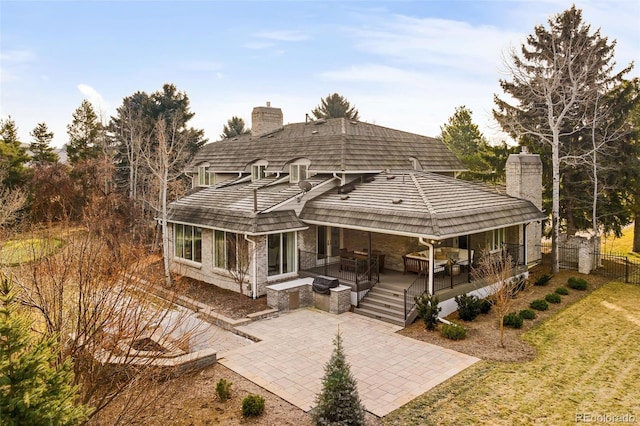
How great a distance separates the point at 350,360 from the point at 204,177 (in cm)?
2302

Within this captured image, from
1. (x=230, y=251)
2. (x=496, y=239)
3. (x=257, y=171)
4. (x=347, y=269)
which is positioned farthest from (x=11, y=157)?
(x=496, y=239)

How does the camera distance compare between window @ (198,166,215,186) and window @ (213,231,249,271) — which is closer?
window @ (213,231,249,271)

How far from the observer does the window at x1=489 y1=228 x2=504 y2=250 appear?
2091 cm

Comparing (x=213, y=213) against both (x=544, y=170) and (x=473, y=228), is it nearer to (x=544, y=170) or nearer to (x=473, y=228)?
(x=473, y=228)

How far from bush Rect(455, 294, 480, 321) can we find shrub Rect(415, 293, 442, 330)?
1.20 m

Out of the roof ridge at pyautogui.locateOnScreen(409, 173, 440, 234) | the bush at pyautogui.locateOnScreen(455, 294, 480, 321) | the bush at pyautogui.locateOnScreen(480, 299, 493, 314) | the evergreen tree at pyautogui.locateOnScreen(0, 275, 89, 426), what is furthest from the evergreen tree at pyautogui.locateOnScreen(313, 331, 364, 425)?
the bush at pyautogui.locateOnScreen(480, 299, 493, 314)

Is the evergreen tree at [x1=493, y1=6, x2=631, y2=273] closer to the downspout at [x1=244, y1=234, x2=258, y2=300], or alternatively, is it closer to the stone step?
the stone step

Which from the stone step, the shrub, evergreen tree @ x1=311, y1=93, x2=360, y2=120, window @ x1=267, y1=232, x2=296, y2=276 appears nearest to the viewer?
the shrub

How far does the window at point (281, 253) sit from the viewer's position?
62.0 ft

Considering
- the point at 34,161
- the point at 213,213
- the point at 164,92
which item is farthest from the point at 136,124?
the point at 213,213

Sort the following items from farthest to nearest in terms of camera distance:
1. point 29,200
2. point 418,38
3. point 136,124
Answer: point 136,124 < point 29,200 < point 418,38

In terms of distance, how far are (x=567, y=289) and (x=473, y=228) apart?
6939 mm

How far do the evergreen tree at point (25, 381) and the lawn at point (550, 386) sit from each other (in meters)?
6.72

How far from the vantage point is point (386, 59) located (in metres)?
24.2
